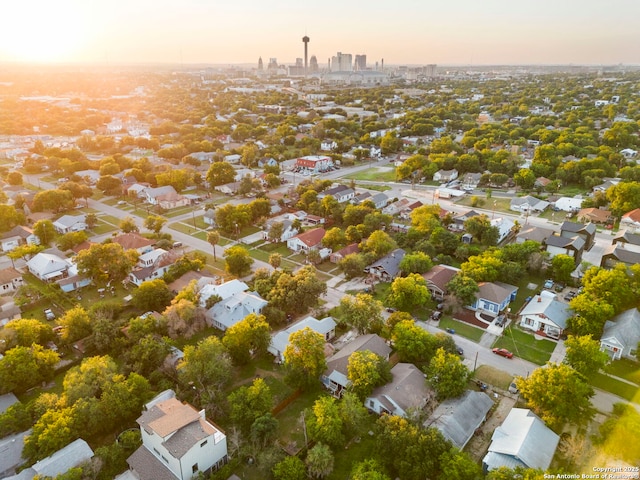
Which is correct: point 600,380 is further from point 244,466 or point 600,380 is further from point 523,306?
point 244,466

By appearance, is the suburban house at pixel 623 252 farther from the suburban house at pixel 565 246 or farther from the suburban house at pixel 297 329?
the suburban house at pixel 297 329

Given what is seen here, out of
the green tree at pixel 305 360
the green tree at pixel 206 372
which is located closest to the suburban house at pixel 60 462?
the green tree at pixel 206 372

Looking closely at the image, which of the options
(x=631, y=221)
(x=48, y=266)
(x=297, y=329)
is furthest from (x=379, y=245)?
(x=631, y=221)

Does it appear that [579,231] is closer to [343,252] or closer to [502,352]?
[502,352]

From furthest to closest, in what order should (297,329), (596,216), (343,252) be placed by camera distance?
(596,216), (343,252), (297,329)

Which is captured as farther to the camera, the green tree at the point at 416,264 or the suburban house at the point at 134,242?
the suburban house at the point at 134,242

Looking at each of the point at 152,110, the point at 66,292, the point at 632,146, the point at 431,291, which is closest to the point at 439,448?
the point at 431,291
